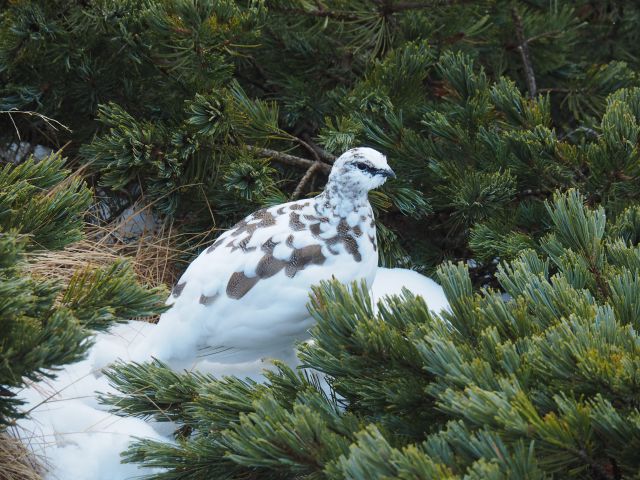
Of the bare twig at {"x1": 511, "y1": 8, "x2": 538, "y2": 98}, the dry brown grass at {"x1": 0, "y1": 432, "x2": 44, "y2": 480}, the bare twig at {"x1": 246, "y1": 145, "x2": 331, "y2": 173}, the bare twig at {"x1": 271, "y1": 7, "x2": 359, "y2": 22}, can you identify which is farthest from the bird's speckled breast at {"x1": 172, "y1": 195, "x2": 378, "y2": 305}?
the bare twig at {"x1": 511, "y1": 8, "x2": 538, "y2": 98}

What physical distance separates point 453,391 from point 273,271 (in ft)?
2.27

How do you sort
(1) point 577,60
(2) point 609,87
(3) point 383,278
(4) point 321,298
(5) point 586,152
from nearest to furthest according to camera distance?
(4) point 321,298 → (5) point 586,152 → (3) point 383,278 → (2) point 609,87 → (1) point 577,60

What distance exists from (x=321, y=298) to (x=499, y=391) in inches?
12.3

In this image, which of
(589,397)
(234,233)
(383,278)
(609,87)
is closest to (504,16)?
(609,87)

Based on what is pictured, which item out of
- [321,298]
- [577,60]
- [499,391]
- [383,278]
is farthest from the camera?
[577,60]

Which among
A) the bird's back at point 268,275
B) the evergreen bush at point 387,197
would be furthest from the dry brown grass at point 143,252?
the bird's back at point 268,275

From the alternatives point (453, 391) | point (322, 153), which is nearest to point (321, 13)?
point (322, 153)

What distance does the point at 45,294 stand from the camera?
3.77 feet

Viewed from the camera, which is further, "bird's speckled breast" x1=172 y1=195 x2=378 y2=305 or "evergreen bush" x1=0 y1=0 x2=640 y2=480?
"bird's speckled breast" x1=172 y1=195 x2=378 y2=305

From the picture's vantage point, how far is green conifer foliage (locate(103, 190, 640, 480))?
2.97 feet

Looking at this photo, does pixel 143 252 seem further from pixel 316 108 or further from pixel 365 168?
pixel 365 168

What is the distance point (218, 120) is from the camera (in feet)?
6.10

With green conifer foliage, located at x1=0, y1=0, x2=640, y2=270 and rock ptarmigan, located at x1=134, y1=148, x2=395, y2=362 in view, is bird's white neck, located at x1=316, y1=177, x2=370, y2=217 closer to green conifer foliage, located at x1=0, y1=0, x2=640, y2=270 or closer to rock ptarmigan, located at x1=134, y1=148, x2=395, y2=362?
rock ptarmigan, located at x1=134, y1=148, x2=395, y2=362

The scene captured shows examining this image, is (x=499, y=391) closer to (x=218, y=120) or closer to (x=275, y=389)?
(x=275, y=389)
